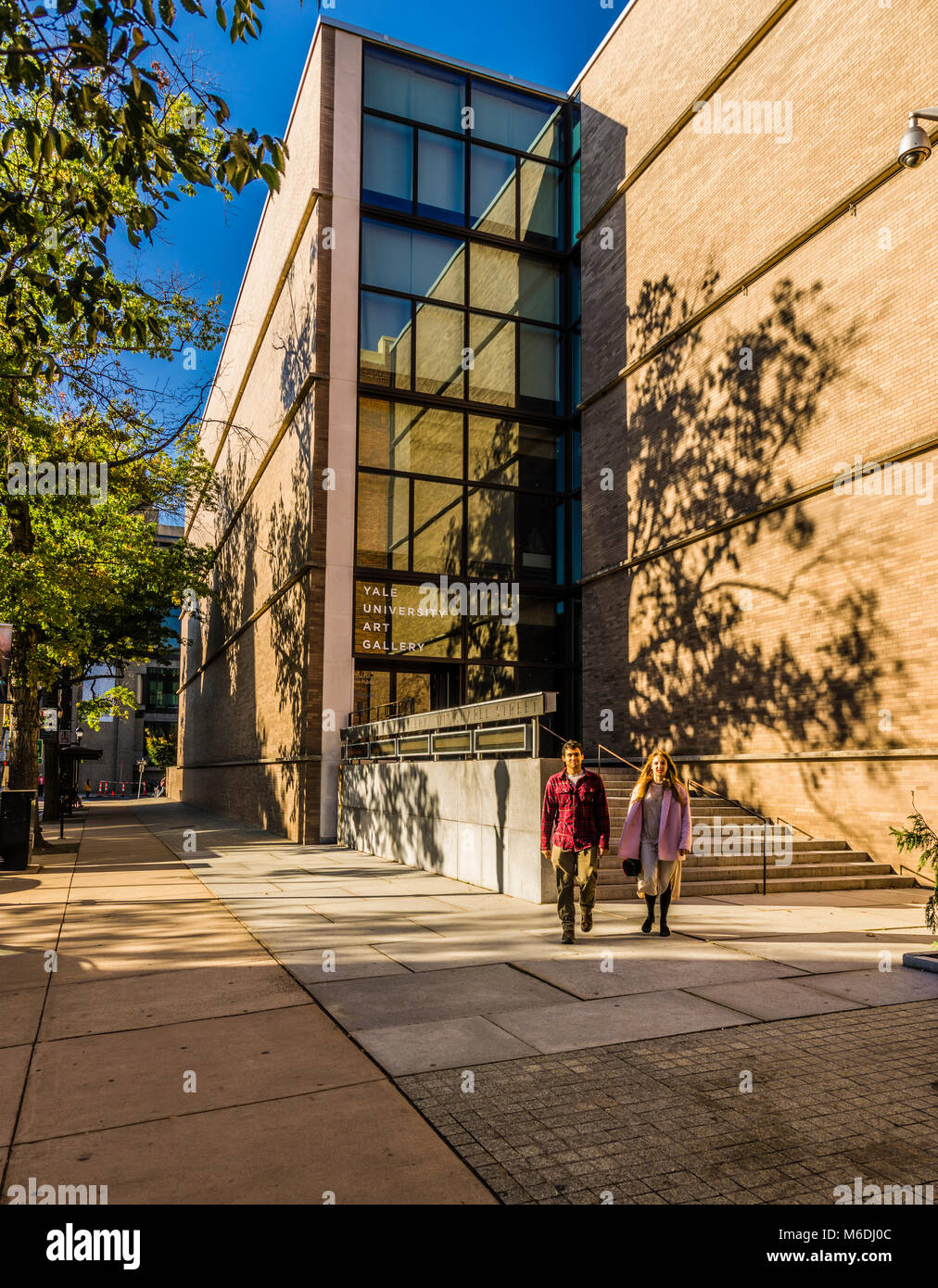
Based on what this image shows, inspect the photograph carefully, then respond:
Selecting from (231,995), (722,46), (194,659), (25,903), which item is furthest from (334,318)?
(194,659)

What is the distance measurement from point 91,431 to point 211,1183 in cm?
1624

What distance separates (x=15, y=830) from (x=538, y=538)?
12749 mm

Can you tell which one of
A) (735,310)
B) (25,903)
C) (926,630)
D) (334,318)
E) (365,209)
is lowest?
(25,903)

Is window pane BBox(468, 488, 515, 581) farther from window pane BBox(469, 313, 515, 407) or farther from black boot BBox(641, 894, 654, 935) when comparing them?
A: black boot BBox(641, 894, 654, 935)

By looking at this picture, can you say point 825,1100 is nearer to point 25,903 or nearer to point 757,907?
point 757,907

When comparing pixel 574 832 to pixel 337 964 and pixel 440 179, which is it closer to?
pixel 337 964

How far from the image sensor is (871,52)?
1321 cm

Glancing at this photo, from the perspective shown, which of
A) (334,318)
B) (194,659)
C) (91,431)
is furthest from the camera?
(194,659)

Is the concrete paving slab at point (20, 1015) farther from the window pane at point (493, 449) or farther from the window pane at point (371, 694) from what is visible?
the window pane at point (493, 449)

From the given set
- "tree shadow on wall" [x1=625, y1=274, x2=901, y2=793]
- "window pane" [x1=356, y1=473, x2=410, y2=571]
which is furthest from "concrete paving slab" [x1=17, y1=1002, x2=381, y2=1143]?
"window pane" [x1=356, y1=473, x2=410, y2=571]

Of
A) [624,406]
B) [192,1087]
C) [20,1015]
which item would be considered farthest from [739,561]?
[192,1087]

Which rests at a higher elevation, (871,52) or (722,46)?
(722,46)

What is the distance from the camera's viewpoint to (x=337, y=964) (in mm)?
7301

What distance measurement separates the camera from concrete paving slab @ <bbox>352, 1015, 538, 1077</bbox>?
491cm
